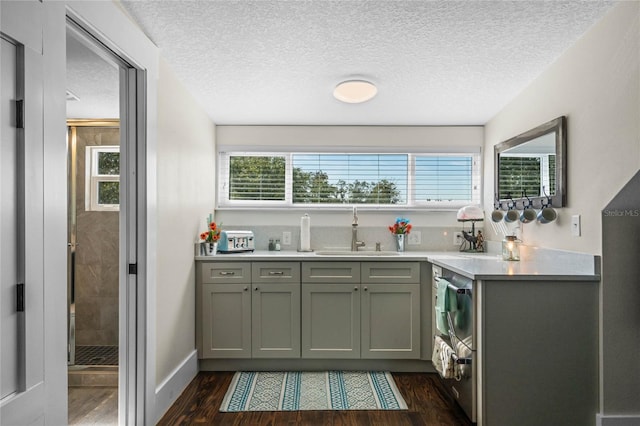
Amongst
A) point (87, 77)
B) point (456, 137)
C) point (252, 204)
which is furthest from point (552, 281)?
point (87, 77)

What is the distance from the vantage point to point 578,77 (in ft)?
7.30

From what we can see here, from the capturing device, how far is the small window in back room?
10.6 ft

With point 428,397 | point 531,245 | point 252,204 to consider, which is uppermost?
point 252,204

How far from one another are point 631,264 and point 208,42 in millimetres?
2509

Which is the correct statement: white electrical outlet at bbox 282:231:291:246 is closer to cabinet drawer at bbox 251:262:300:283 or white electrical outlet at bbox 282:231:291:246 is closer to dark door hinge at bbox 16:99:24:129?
cabinet drawer at bbox 251:262:300:283

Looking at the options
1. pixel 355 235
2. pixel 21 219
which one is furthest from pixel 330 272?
pixel 21 219

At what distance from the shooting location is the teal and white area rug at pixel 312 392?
103 inches

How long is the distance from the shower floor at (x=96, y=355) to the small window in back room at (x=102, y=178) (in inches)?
44.6

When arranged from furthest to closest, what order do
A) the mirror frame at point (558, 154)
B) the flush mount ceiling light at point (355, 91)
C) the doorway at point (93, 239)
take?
the flush mount ceiling light at point (355, 91)
the doorway at point (93, 239)
the mirror frame at point (558, 154)

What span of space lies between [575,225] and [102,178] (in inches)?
132

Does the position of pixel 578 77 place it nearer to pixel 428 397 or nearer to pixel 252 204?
pixel 428 397

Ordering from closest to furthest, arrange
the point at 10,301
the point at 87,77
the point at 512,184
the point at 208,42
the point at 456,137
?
1. the point at 10,301
2. the point at 208,42
3. the point at 87,77
4. the point at 512,184
5. the point at 456,137

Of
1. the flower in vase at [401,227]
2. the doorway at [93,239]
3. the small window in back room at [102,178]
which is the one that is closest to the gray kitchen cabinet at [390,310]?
the flower in vase at [401,227]

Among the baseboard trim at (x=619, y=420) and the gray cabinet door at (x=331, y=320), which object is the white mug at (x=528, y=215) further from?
the gray cabinet door at (x=331, y=320)
